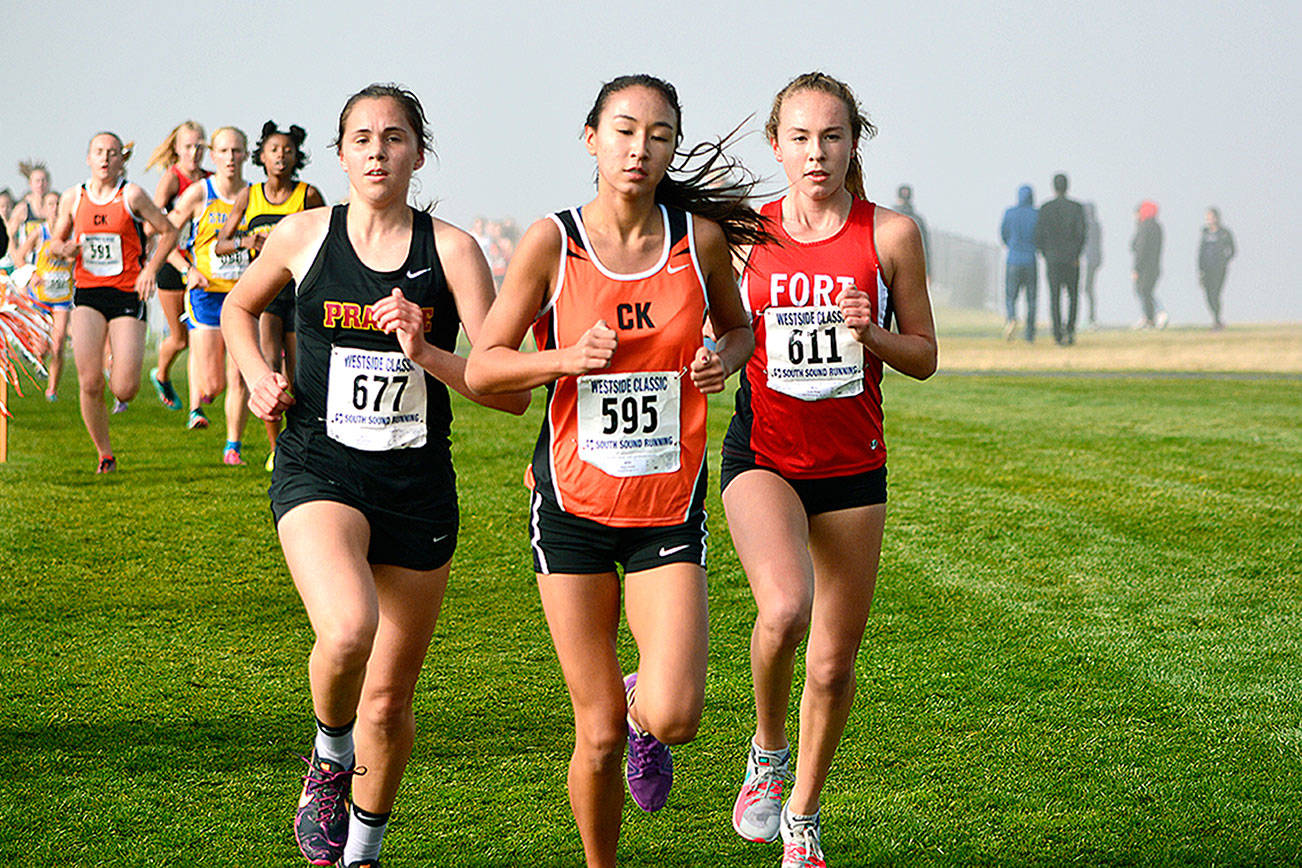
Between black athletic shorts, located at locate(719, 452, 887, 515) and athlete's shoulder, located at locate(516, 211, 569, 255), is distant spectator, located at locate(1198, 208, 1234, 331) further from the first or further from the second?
athlete's shoulder, located at locate(516, 211, 569, 255)

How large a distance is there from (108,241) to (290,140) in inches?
67.3

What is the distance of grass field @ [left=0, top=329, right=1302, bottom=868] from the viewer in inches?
148

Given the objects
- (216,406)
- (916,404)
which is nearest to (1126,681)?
(916,404)

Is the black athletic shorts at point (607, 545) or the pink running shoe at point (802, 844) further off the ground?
→ the black athletic shorts at point (607, 545)

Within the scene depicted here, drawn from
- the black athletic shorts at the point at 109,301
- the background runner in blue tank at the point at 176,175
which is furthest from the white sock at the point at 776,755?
the background runner in blue tank at the point at 176,175

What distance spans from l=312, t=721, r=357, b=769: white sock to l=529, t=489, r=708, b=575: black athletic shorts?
668 mm

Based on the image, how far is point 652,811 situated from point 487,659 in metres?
1.68

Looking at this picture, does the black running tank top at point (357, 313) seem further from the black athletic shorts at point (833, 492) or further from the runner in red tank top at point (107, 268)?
the runner in red tank top at point (107, 268)

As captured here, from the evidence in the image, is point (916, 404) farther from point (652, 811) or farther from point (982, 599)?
point (652, 811)

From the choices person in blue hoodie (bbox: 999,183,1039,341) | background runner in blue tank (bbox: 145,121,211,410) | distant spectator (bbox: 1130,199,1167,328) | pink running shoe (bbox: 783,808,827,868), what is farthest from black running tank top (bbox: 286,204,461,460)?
distant spectator (bbox: 1130,199,1167,328)

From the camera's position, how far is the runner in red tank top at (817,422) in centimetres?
367

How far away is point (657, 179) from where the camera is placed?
324 cm

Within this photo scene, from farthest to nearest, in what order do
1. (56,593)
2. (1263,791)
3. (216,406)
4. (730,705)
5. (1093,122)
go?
(1093,122), (216,406), (56,593), (730,705), (1263,791)

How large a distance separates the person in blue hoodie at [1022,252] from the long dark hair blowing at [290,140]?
15302 mm
